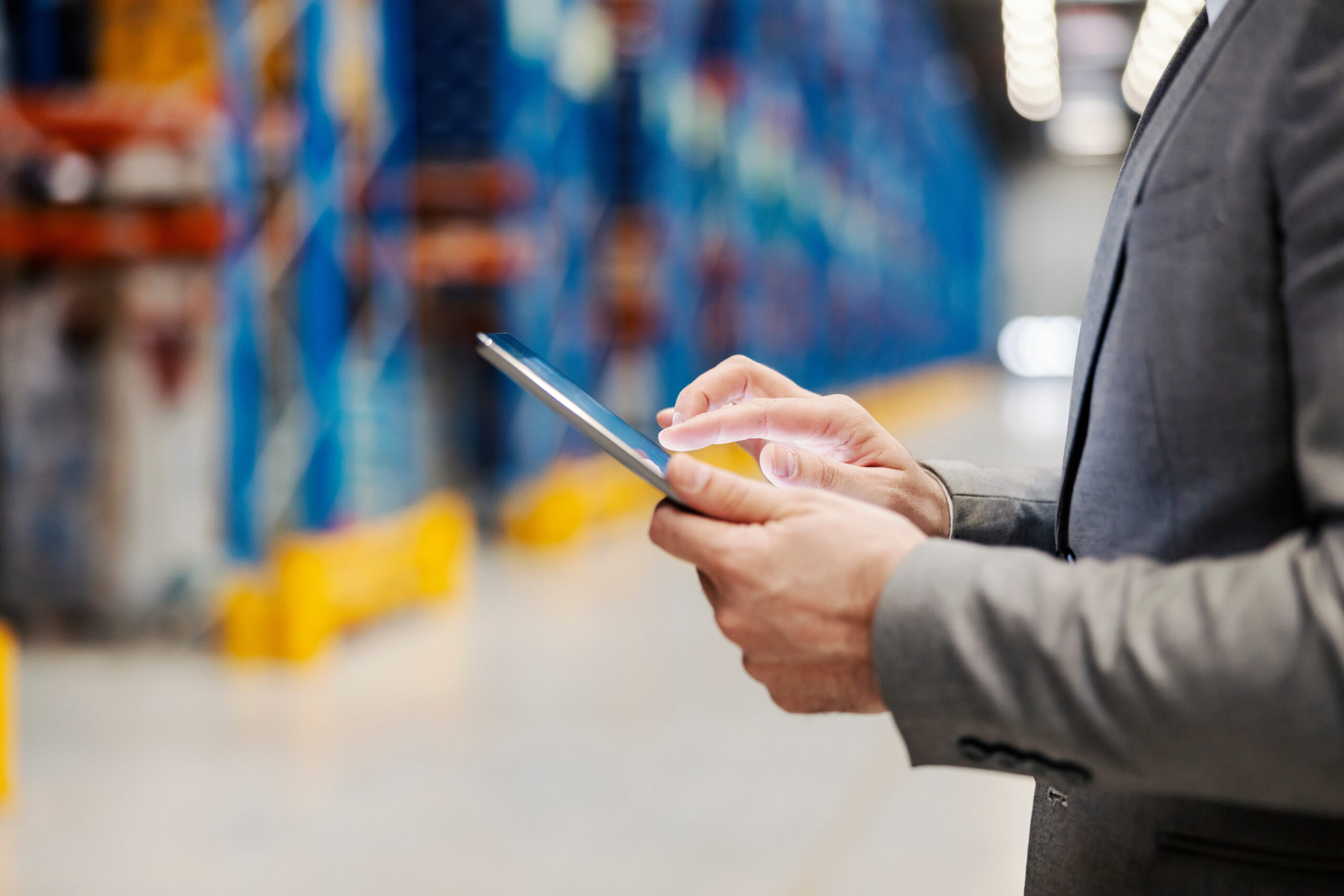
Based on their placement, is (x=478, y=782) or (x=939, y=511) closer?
(x=939, y=511)

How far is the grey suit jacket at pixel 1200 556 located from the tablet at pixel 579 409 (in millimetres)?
231

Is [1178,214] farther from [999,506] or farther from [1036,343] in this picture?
[1036,343]

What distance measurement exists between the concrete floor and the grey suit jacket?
1570mm

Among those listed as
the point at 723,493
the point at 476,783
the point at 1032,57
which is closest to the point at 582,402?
the point at 723,493

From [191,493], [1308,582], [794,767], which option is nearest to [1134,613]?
[1308,582]

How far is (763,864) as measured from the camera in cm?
240

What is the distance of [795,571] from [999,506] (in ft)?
1.59

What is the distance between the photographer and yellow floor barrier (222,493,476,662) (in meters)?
3.79

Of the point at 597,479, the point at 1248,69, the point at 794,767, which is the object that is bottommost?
the point at 597,479

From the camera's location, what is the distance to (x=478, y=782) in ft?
9.29

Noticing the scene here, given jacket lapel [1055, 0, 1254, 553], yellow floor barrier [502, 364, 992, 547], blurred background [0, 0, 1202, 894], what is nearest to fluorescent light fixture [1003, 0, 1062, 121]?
blurred background [0, 0, 1202, 894]

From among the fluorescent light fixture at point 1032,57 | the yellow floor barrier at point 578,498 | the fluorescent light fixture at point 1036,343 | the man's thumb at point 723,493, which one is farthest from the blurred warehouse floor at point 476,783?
the fluorescent light fixture at point 1036,343

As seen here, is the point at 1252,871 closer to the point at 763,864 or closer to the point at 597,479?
the point at 763,864

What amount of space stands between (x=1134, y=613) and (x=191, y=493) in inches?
155
